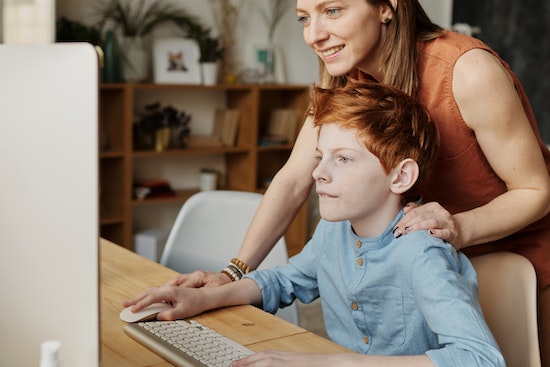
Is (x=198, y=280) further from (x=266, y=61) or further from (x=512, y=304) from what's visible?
(x=266, y=61)

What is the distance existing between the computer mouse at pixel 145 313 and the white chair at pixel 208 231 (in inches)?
27.9

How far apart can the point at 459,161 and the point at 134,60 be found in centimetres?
330

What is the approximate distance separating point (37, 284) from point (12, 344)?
85mm

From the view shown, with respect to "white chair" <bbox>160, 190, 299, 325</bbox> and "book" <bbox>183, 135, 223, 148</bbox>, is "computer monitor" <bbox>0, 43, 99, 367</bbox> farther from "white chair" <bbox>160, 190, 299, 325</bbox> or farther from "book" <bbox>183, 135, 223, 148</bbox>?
"book" <bbox>183, 135, 223, 148</bbox>

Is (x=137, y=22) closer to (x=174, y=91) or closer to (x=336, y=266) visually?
(x=174, y=91)

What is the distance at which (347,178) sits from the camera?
1.33 m

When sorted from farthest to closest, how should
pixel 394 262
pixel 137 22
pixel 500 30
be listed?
pixel 500 30 → pixel 137 22 → pixel 394 262

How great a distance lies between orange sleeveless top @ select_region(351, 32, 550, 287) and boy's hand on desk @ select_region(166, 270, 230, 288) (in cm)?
48

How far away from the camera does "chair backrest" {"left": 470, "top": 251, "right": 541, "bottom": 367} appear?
4.90 feet

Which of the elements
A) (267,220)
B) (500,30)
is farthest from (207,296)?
(500,30)

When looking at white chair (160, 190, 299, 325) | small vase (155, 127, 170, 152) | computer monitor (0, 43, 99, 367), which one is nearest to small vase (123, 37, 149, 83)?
small vase (155, 127, 170, 152)

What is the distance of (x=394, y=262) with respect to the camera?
4.26 ft

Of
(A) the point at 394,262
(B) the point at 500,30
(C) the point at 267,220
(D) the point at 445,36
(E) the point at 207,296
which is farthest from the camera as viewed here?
(B) the point at 500,30

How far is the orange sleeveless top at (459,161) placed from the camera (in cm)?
148
